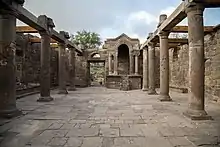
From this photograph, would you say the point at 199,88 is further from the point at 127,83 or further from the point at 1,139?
the point at 127,83

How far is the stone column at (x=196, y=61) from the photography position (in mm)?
6016

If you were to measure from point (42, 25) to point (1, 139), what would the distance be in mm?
5861

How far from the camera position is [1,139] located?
4102mm


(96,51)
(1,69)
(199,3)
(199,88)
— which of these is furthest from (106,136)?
(96,51)

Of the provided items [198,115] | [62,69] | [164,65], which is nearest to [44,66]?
[62,69]

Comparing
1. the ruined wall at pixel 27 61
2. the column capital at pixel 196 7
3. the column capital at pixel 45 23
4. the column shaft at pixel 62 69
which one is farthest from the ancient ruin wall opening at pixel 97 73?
the column capital at pixel 196 7

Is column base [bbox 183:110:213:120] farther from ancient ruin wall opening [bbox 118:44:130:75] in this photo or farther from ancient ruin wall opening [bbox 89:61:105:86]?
ancient ruin wall opening [bbox 89:61:105:86]

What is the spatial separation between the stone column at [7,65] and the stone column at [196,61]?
4836 millimetres

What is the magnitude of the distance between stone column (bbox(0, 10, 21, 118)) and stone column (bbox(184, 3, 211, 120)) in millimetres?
4836

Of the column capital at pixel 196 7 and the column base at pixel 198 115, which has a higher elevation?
the column capital at pixel 196 7

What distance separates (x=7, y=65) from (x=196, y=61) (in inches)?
200

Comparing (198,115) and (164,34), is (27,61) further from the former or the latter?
(198,115)

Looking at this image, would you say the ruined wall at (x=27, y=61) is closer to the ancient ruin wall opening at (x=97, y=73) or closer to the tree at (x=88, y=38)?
the ancient ruin wall opening at (x=97, y=73)

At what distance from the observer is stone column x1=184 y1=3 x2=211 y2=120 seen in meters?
6.02
